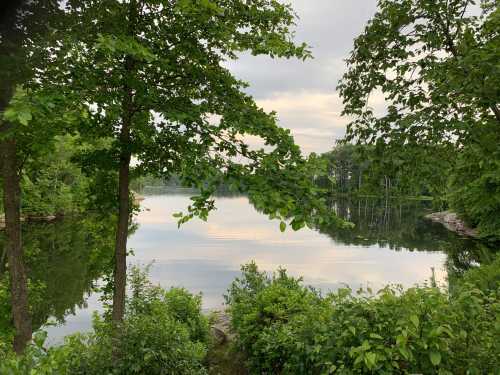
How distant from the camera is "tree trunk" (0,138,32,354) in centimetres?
624

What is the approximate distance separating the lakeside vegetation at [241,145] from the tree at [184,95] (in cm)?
3

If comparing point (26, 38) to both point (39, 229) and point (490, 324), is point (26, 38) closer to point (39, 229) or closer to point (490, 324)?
point (490, 324)

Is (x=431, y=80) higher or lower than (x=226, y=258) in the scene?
higher

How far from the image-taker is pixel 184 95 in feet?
19.3

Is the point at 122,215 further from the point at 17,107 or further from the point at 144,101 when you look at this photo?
the point at 17,107

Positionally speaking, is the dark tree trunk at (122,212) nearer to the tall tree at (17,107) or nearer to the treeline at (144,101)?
the treeline at (144,101)

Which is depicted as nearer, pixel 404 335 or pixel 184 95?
pixel 404 335

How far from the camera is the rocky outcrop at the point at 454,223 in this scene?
4197 cm

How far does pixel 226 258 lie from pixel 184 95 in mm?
24693

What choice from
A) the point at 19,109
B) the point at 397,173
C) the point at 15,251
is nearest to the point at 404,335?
the point at 397,173

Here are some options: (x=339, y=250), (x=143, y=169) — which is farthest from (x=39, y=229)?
(x=143, y=169)

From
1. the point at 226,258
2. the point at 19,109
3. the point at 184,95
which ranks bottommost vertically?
the point at 226,258

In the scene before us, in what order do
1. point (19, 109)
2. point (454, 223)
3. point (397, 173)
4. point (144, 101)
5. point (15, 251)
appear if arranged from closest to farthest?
point (19, 109)
point (144, 101)
point (15, 251)
point (397, 173)
point (454, 223)

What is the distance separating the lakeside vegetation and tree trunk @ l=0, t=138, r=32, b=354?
25 millimetres
